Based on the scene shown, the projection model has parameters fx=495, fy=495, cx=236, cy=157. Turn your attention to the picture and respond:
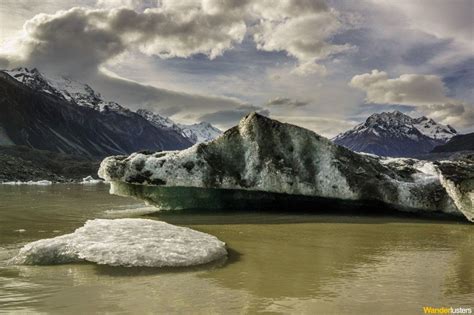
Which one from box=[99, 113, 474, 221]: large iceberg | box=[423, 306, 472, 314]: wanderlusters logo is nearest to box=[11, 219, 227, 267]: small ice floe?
box=[423, 306, 472, 314]: wanderlusters logo

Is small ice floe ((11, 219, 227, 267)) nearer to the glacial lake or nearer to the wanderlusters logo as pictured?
the glacial lake

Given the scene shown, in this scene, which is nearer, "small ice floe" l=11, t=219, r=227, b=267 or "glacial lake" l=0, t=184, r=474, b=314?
"glacial lake" l=0, t=184, r=474, b=314

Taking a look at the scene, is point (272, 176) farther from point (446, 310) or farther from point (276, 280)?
point (446, 310)

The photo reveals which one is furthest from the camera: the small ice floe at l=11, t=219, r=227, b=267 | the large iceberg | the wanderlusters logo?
the large iceberg

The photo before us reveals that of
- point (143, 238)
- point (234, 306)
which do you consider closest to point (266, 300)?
point (234, 306)

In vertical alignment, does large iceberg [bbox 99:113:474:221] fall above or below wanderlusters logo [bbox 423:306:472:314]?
above

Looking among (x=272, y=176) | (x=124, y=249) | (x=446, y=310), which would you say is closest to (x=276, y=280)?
(x=446, y=310)
